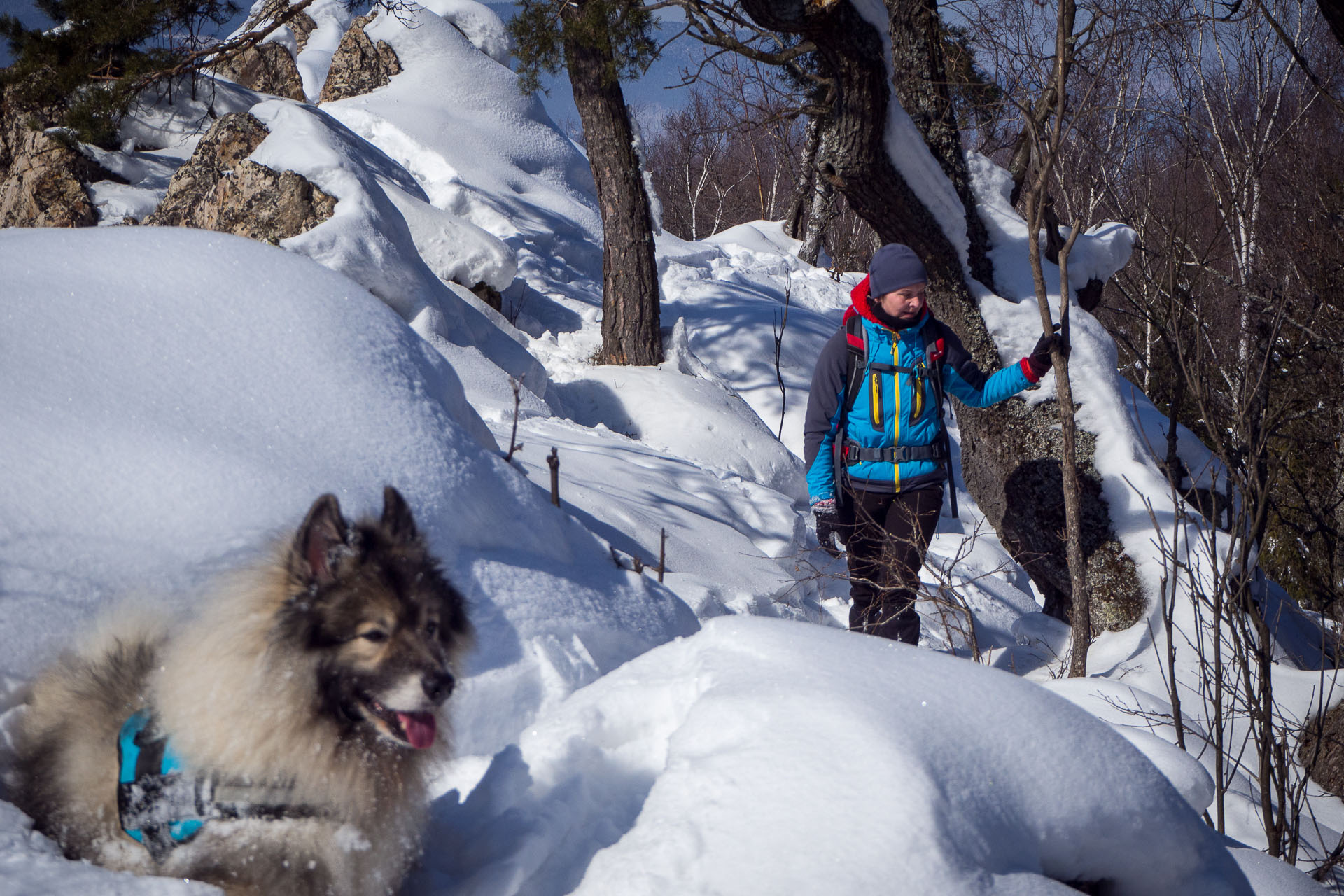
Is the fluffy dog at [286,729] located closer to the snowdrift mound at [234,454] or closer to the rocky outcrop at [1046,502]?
the snowdrift mound at [234,454]

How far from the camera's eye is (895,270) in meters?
3.48

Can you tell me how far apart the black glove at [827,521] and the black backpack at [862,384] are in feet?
0.45

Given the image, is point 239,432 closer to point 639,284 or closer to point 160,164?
point 639,284

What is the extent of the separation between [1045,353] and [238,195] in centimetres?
581

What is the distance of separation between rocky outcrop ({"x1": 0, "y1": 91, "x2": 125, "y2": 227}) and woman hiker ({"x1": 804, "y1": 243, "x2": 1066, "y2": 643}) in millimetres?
6817

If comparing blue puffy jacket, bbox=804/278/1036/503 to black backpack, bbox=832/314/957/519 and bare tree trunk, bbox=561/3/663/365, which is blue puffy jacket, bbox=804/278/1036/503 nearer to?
black backpack, bbox=832/314/957/519

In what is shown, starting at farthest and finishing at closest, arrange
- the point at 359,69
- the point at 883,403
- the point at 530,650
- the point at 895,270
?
the point at 359,69 → the point at 883,403 → the point at 895,270 → the point at 530,650

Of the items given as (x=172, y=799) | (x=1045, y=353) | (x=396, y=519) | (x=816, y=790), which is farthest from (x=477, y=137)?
(x=816, y=790)

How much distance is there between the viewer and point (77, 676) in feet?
4.83

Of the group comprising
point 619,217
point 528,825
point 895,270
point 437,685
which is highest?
point 619,217

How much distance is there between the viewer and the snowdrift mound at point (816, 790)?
139cm

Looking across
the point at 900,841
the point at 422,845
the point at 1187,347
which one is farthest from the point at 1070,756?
the point at 1187,347

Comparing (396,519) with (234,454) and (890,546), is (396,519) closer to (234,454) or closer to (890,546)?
(234,454)

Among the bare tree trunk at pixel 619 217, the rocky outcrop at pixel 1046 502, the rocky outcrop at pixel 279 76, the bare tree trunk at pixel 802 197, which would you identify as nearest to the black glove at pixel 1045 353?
the rocky outcrop at pixel 1046 502
